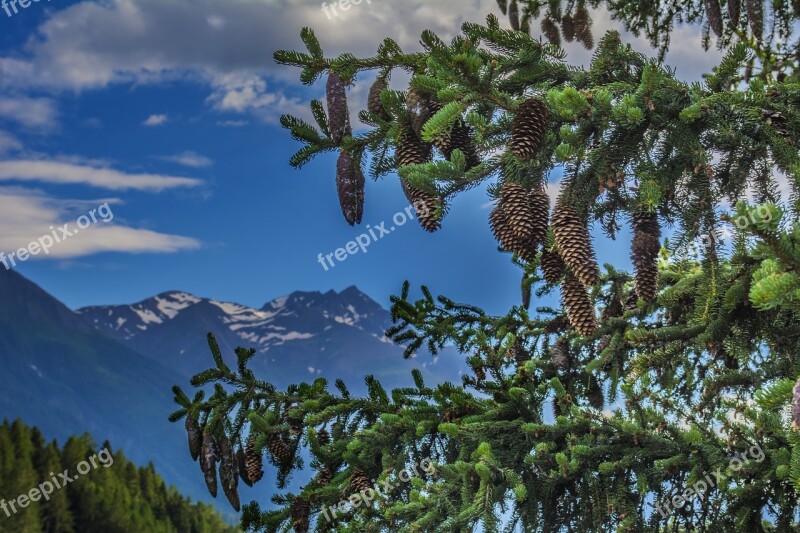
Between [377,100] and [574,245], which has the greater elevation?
[377,100]

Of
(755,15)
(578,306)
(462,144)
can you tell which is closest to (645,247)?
(578,306)

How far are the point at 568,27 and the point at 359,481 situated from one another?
5.91 metres

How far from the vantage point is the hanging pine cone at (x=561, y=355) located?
24.4ft

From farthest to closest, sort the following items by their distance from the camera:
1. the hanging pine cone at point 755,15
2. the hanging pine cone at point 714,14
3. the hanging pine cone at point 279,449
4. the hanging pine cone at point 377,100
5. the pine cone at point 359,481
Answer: the hanging pine cone at point 714,14
the hanging pine cone at point 279,449
the hanging pine cone at point 755,15
the pine cone at point 359,481
the hanging pine cone at point 377,100

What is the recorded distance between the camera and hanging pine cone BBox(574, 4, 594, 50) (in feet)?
29.9

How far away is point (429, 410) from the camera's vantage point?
234 inches

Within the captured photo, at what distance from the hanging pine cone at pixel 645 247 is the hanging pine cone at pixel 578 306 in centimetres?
31

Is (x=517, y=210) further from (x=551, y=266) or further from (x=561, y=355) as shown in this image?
(x=561, y=355)

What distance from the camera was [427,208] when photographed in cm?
411

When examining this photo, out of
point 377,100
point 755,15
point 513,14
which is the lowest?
point 377,100

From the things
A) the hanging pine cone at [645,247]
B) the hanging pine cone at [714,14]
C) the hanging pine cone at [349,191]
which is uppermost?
the hanging pine cone at [714,14]

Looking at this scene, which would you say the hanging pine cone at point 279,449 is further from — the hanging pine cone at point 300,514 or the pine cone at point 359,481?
the pine cone at point 359,481

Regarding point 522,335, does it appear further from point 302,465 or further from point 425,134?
point 425,134

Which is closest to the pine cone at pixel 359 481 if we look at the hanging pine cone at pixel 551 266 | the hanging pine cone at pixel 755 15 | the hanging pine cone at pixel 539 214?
the hanging pine cone at pixel 551 266
